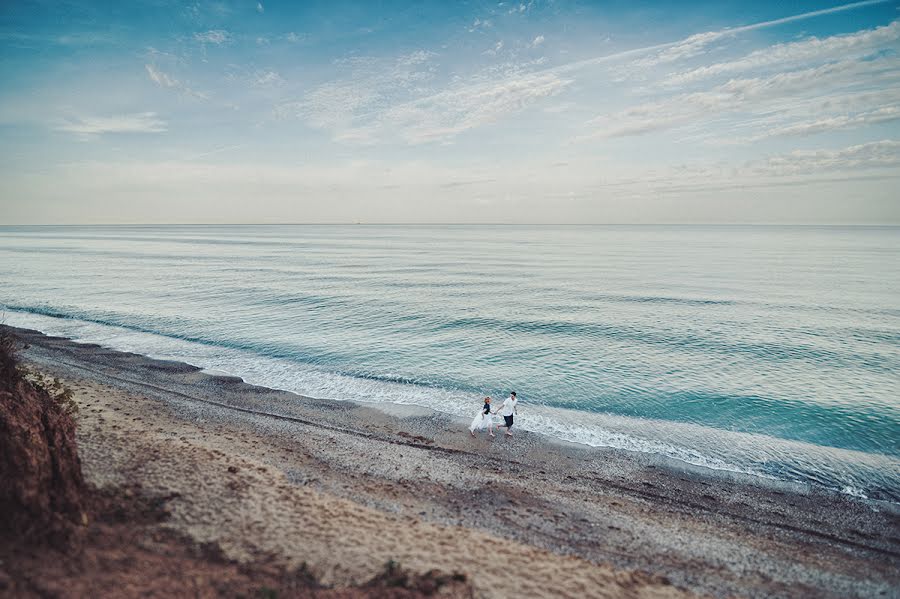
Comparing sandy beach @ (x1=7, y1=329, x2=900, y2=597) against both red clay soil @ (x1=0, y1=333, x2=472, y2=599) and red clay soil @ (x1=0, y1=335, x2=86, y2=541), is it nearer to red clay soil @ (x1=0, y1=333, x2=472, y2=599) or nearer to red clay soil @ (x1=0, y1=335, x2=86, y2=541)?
red clay soil @ (x1=0, y1=333, x2=472, y2=599)

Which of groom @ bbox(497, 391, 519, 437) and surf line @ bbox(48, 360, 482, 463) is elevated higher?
groom @ bbox(497, 391, 519, 437)

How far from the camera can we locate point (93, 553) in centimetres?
849

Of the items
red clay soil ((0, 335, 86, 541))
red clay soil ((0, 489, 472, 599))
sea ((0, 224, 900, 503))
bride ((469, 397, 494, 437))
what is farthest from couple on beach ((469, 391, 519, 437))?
red clay soil ((0, 335, 86, 541))

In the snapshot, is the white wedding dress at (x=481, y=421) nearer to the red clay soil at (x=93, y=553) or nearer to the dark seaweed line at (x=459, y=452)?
the dark seaweed line at (x=459, y=452)

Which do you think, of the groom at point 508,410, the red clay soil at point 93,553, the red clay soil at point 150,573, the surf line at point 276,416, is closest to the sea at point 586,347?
the groom at point 508,410

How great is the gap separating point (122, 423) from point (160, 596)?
11536 mm

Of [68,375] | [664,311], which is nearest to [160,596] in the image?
[68,375]

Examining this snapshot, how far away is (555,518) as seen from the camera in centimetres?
1272

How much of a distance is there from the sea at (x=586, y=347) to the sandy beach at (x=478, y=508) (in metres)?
2.51

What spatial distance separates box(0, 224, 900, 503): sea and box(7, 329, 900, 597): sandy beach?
2507mm

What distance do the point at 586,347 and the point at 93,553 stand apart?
27585mm

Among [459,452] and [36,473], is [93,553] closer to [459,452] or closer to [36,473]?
[36,473]

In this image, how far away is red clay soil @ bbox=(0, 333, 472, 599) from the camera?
7734 millimetres

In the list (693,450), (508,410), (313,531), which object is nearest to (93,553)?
(313,531)
